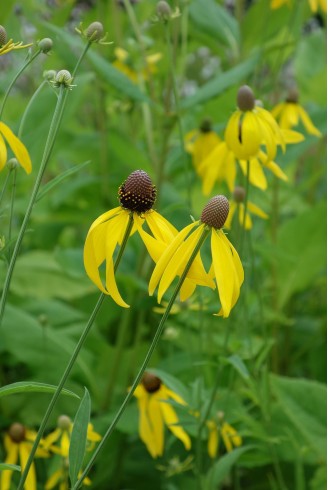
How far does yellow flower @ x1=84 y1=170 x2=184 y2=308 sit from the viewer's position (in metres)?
0.68

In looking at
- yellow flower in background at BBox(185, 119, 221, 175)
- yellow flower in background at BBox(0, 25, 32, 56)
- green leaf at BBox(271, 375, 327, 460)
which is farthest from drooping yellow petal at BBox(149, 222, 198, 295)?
yellow flower in background at BBox(185, 119, 221, 175)

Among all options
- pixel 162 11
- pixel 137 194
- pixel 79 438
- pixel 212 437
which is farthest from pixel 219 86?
pixel 79 438

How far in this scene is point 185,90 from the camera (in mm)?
3350

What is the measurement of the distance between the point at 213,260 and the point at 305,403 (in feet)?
2.23

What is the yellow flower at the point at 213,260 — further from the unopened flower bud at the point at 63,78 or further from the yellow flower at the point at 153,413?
the yellow flower at the point at 153,413

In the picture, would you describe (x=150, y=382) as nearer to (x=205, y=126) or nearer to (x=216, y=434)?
(x=216, y=434)

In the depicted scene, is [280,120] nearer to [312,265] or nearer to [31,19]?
[312,265]

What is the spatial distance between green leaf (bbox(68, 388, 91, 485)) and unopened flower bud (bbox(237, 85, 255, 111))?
0.48 metres

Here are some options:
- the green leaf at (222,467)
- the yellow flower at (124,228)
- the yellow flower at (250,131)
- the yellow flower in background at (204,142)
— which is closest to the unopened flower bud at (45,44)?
the yellow flower at (124,228)

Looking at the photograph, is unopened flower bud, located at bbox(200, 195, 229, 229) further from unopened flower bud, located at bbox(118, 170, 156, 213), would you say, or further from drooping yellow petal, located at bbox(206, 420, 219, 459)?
drooping yellow petal, located at bbox(206, 420, 219, 459)

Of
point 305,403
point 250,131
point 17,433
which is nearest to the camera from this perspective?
point 250,131

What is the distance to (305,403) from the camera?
4.21ft

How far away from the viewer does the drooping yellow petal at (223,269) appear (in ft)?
2.15

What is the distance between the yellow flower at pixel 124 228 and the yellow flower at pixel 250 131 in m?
0.29
